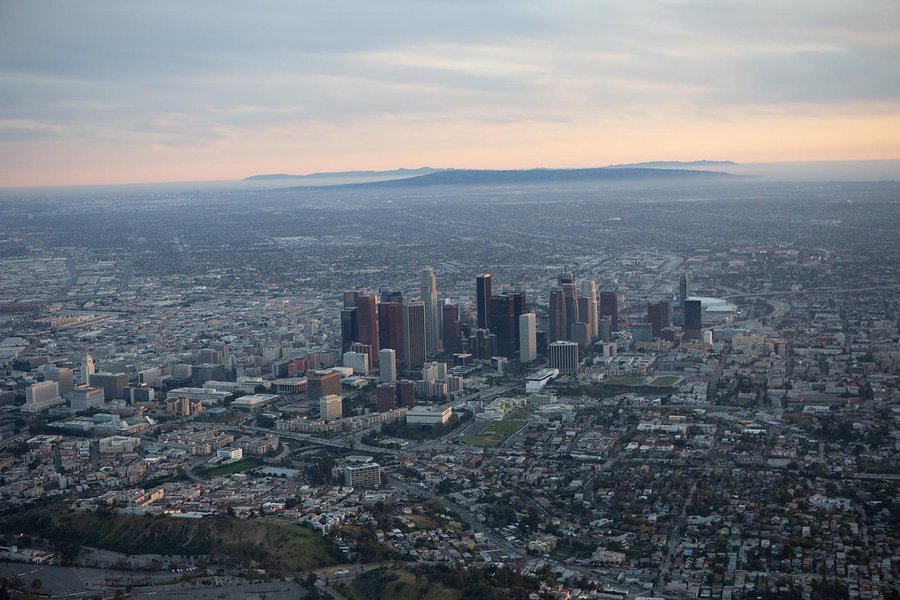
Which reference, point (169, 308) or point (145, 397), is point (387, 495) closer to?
point (145, 397)

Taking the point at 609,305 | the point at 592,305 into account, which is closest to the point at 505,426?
the point at 592,305

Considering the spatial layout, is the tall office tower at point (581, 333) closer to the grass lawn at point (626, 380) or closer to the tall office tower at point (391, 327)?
the grass lawn at point (626, 380)

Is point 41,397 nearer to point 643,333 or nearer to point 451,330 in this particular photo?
point 451,330

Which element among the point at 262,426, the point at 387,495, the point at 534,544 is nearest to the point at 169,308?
the point at 262,426

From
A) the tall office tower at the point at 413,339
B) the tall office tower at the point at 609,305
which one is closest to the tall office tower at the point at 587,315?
the tall office tower at the point at 609,305

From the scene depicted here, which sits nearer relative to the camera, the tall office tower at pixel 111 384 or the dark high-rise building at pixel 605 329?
the tall office tower at pixel 111 384

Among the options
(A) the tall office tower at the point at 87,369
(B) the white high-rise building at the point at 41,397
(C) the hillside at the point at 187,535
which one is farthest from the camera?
(A) the tall office tower at the point at 87,369

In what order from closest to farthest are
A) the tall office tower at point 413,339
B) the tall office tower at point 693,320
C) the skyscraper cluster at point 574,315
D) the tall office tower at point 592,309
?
the tall office tower at point 413,339, the tall office tower at point 693,320, the skyscraper cluster at point 574,315, the tall office tower at point 592,309
